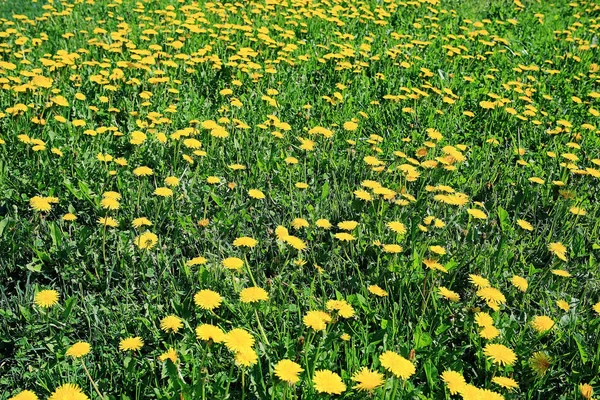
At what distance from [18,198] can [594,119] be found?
380 cm

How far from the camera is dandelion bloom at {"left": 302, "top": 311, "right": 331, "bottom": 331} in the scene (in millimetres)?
1856

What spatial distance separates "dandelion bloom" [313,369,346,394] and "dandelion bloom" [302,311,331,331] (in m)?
0.17

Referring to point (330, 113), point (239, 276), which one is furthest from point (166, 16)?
point (239, 276)

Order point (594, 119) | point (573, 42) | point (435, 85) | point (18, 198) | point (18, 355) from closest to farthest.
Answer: point (18, 355), point (18, 198), point (594, 119), point (435, 85), point (573, 42)

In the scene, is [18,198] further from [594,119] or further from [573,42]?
[573,42]

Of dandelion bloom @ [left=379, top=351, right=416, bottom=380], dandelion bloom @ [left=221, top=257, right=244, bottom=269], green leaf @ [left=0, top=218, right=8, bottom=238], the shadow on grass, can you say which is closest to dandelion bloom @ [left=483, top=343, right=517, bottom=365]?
dandelion bloom @ [left=379, top=351, right=416, bottom=380]

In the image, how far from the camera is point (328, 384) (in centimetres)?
167

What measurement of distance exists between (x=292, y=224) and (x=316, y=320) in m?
0.67

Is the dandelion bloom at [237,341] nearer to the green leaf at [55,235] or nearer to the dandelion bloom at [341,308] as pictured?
the dandelion bloom at [341,308]

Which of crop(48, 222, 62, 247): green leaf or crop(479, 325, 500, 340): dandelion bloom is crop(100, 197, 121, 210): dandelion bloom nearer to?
crop(48, 222, 62, 247): green leaf

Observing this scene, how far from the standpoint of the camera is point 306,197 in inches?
118

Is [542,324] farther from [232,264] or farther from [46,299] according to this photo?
[46,299]

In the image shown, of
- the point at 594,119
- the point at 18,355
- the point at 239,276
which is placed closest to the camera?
the point at 18,355

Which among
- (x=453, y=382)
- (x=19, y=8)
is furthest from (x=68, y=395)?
(x=19, y=8)
